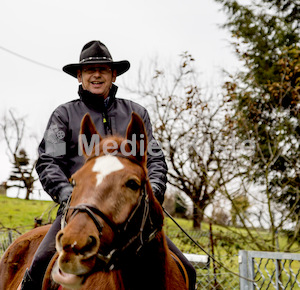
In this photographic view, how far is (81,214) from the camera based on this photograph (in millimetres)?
1758

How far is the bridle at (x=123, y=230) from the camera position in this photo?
1.79 meters

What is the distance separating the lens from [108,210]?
1.85 metres

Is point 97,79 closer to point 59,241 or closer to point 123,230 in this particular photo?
point 123,230

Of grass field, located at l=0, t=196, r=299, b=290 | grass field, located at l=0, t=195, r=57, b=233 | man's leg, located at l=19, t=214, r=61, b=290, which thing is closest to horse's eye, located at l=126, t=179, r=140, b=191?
man's leg, located at l=19, t=214, r=61, b=290

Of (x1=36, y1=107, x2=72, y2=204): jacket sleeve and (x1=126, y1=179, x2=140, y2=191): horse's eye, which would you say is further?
(x1=36, y1=107, x2=72, y2=204): jacket sleeve

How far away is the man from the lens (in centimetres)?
264

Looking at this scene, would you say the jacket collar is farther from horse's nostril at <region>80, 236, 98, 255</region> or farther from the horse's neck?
horse's nostril at <region>80, 236, 98, 255</region>

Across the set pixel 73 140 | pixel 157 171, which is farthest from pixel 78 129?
pixel 157 171

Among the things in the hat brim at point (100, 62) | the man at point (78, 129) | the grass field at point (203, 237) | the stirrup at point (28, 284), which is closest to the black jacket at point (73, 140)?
the man at point (78, 129)

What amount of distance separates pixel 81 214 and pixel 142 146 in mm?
651

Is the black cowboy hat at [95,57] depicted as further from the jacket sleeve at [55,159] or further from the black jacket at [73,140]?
the jacket sleeve at [55,159]

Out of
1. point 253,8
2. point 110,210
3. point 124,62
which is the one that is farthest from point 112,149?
point 253,8

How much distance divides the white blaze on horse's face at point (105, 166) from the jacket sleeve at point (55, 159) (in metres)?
0.50

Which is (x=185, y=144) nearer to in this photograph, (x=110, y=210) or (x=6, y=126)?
(x=110, y=210)
